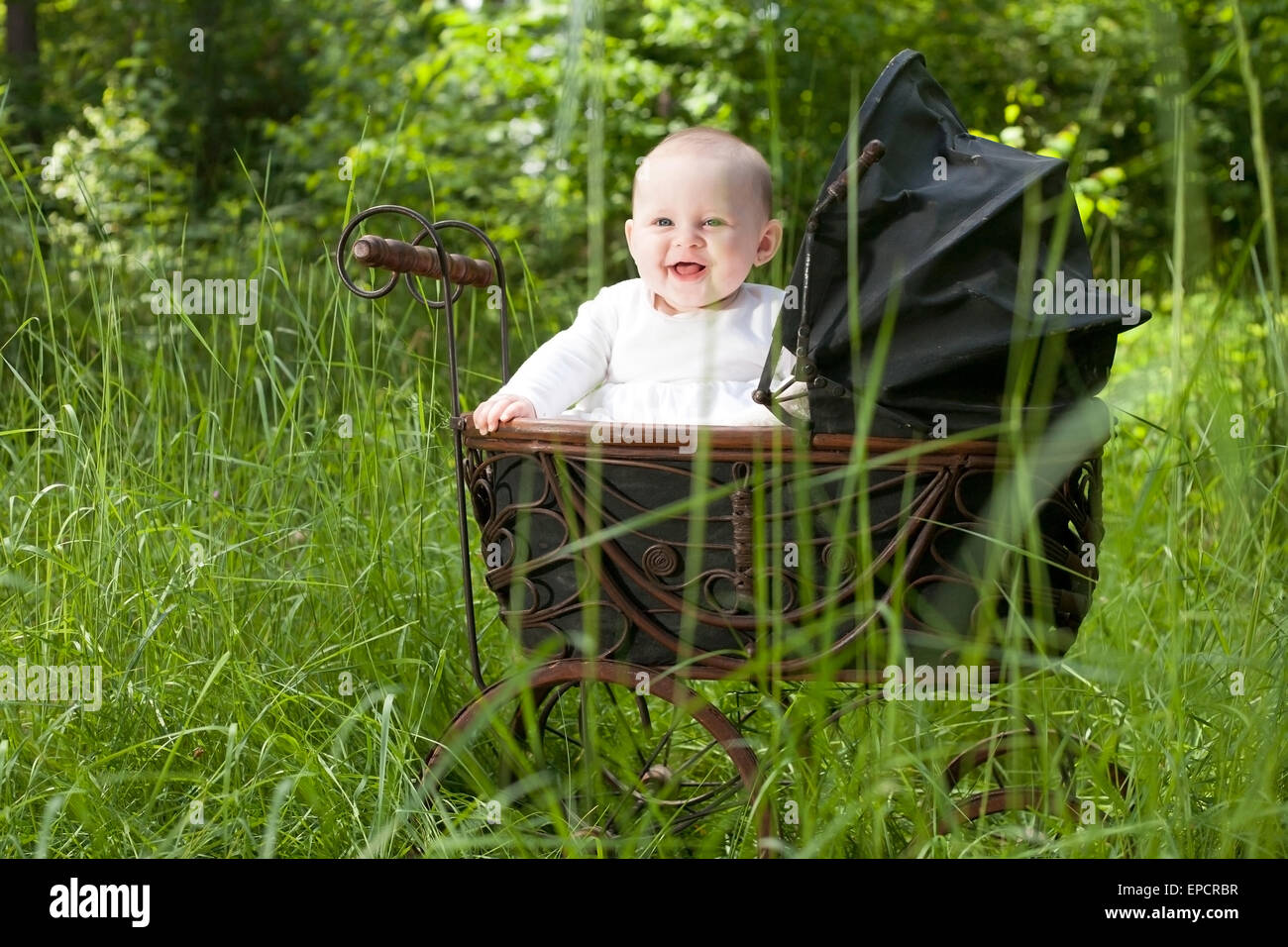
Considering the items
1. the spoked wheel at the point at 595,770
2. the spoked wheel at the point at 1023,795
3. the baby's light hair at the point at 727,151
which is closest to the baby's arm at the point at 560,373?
the baby's light hair at the point at 727,151

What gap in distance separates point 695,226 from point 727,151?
0.12 m

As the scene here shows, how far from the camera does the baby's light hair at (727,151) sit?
2012 millimetres

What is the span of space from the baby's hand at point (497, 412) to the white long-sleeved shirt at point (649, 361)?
0.29 ft

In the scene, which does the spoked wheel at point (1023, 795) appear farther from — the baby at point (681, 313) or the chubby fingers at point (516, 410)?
the chubby fingers at point (516, 410)

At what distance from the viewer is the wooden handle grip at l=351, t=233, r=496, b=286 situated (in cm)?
185

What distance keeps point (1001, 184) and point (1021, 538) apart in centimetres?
47

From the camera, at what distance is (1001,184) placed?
68.8 inches

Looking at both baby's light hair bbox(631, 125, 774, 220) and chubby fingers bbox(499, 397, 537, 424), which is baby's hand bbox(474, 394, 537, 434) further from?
baby's light hair bbox(631, 125, 774, 220)

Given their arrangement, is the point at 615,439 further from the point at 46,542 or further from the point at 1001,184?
the point at 46,542

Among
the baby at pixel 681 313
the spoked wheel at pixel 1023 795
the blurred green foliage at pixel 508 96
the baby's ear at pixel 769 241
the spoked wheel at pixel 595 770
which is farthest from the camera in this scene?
the blurred green foliage at pixel 508 96

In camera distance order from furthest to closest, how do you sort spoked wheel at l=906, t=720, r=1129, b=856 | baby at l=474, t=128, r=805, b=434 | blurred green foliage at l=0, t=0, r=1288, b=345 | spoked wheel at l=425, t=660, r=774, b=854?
blurred green foliage at l=0, t=0, r=1288, b=345, baby at l=474, t=128, r=805, b=434, spoked wheel at l=425, t=660, r=774, b=854, spoked wheel at l=906, t=720, r=1129, b=856

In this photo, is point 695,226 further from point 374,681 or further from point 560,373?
point 374,681

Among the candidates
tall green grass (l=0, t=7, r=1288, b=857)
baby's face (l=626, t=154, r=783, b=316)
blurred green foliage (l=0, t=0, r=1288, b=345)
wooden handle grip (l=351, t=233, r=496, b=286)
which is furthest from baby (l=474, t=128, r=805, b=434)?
blurred green foliage (l=0, t=0, r=1288, b=345)
